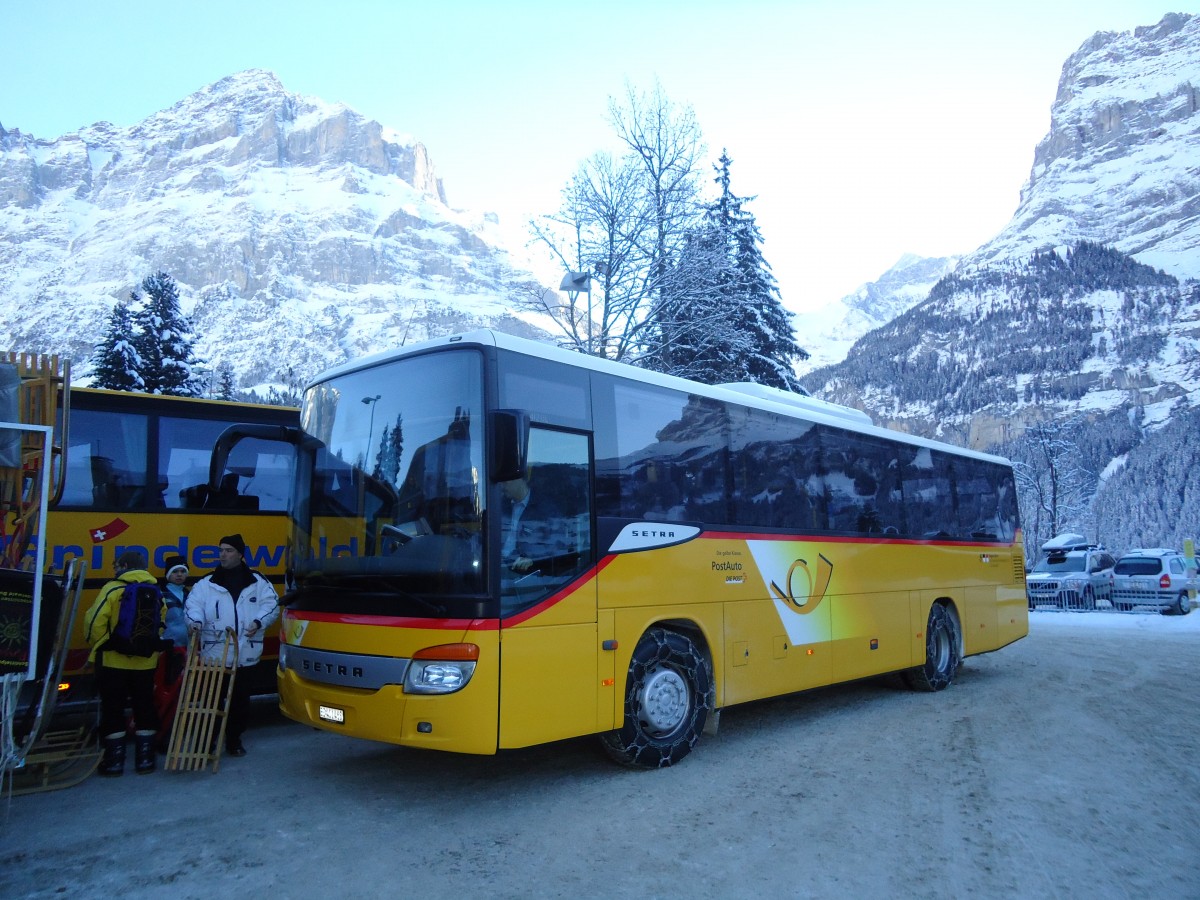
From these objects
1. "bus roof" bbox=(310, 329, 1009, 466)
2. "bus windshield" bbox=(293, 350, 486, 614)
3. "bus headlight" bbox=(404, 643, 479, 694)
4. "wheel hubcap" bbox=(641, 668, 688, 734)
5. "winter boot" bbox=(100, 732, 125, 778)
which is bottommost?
"winter boot" bbox=(100, 732, 125, 778)

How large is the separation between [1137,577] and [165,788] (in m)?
25.7

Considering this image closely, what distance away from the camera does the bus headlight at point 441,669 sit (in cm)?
532

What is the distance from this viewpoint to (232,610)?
6.99 m

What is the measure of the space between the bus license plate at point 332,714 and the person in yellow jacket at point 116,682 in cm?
174

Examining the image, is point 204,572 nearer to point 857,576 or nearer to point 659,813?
point 659,813

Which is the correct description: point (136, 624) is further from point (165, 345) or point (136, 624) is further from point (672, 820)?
point (165, 345)

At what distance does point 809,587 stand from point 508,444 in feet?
13.9

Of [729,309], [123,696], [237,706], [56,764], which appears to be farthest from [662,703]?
[729,309]

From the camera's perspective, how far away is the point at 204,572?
8625mm

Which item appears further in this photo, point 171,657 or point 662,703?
point 171,657

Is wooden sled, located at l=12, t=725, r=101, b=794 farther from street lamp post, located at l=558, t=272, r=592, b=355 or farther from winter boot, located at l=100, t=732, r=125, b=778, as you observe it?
street lamp post, located at l=558, t=272, r=592, b=355

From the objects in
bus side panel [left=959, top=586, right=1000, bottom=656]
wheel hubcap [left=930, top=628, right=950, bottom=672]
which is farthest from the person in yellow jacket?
bus side panel [left=959, top=586, right=1000, bottom=656]

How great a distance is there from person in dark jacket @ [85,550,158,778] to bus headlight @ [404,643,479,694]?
8.52 feet

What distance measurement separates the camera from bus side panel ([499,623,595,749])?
5461mm
